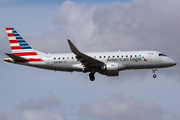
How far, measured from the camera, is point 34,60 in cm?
5731

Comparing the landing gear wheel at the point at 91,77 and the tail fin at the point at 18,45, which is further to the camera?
the tail fin at the point at 18,45

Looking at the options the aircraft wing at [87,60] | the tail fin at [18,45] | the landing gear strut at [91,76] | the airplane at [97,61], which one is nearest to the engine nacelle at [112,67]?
the airplane at [97,61]

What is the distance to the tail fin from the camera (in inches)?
2315

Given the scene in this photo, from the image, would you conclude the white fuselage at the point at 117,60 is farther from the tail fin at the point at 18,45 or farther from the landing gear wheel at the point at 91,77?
the tail fin at the point at 18,45

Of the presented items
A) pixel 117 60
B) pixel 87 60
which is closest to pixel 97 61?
pixel 87 60

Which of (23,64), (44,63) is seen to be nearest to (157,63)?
(44,63)

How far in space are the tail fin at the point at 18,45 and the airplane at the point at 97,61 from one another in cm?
35

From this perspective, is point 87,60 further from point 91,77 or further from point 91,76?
point 91,77

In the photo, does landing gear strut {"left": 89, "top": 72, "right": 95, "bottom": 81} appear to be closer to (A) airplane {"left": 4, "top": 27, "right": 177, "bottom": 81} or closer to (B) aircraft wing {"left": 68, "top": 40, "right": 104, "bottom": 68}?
(A) airplane {"left": 4, "top": 27, "right": 177, "bottom": 81}

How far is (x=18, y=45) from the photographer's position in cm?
5975

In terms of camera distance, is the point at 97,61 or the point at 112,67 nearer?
the point at 97,61

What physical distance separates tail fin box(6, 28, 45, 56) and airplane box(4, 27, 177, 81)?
1.14 feet

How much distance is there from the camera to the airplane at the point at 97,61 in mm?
54875

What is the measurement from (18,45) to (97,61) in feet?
50.7
